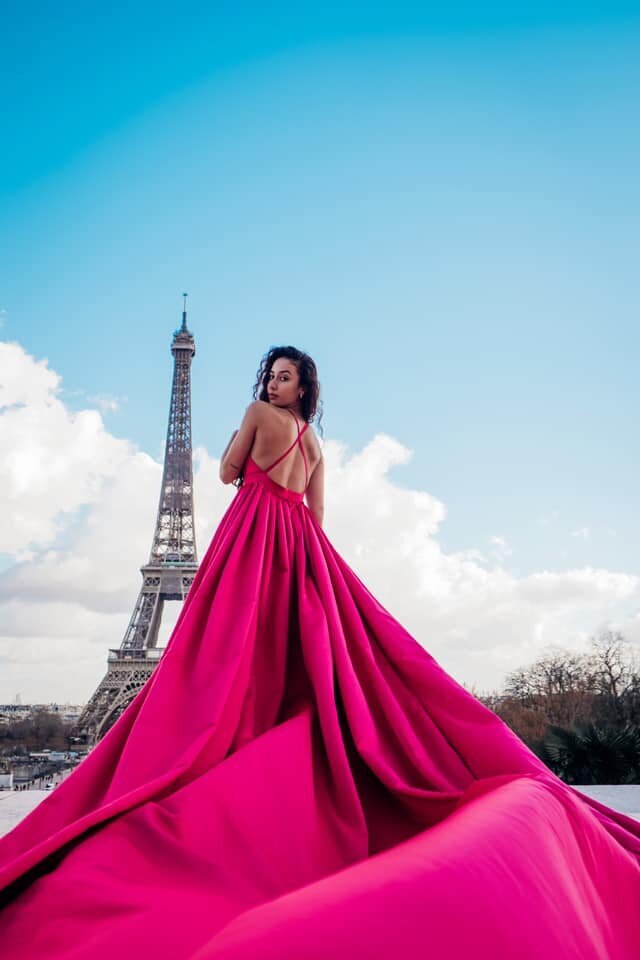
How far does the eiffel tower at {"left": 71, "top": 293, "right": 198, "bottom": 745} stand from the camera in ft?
95.0

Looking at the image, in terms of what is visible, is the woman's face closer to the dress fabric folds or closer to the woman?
the woman

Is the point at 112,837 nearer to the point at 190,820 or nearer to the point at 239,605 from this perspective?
the point at 190,820

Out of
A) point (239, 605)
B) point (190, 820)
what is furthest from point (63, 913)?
point (239, 605)

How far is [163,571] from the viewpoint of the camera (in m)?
31.5

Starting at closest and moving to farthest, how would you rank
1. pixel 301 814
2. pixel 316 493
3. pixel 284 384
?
pixel 301 814, pixel 284 384, pixel 316 493

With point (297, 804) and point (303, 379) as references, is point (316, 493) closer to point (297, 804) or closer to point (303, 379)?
point (303, 379)

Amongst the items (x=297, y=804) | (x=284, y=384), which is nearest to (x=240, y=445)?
(x=284, y=384)

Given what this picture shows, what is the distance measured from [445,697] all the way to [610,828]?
0.61 meters

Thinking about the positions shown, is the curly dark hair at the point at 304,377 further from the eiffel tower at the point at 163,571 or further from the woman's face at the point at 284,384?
the eiffel tower at the point at 163,571

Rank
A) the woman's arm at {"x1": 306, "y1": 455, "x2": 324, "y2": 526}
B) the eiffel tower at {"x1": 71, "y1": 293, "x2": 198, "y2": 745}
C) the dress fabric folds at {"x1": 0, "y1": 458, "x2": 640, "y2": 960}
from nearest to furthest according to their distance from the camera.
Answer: the dress fabric folds at {"x1": 0, "y1": 458, "x2": 640, "y2": 960} < the woman's arm at {"x1": 306, "y1": 455, "x2": 324, "y2": 526} < the eiffel tower at {"x1": 71, "y1": 293, "x2": 198, "y2": 745}

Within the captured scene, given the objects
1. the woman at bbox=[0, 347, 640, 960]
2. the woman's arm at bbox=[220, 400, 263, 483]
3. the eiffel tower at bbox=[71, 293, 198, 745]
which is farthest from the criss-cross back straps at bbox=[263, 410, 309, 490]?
the eiffel tower at bbox=[71, 293, 198, 745]

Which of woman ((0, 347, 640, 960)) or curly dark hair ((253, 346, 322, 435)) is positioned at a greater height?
curly dark hair ((253, 346, 322, 435))

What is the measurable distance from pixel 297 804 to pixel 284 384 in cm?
190

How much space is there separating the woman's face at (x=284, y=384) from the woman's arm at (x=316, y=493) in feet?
1.05
